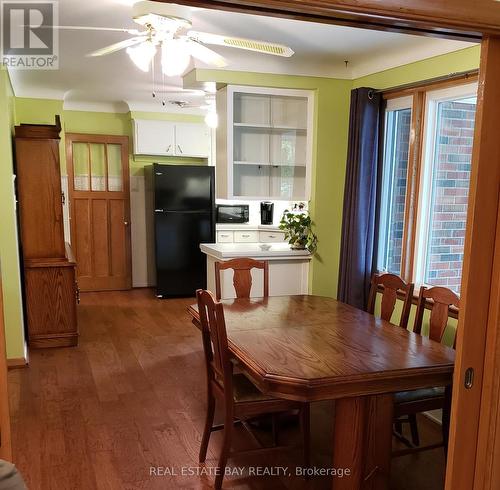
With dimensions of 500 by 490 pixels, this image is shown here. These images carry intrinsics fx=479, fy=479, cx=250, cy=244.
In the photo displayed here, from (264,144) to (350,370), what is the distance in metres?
2.60

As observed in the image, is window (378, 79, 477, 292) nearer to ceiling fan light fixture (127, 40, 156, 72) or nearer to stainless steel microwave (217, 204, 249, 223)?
ceiling fan light fixture (127, 40, 156, 72)

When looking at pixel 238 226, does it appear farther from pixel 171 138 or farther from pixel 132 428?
pixel 132 428

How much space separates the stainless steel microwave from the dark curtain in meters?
2.80

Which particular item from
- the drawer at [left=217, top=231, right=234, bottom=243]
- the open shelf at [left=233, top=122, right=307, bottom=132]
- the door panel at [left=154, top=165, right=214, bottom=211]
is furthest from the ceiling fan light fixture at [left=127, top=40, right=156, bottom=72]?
the drawer at [left=217, top=231, right=234, bottom=243]

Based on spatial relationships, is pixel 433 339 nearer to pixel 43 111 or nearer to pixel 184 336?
pixel 184 336

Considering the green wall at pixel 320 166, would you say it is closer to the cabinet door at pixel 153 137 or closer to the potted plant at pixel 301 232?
the potted plant at pixel 301 232

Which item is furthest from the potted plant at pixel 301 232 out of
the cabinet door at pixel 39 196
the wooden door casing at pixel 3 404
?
the wooden door casing at pixel 3 404

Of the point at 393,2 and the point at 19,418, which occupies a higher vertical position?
the point at 393,2

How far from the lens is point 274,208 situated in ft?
21.0

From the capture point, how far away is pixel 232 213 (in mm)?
6402

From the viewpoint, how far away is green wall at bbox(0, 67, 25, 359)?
143 inches

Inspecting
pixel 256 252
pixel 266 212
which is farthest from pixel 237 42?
pixel 266 212

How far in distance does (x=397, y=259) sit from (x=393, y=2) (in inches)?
104

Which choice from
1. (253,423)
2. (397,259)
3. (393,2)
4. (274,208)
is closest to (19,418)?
(253,423)
